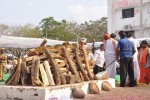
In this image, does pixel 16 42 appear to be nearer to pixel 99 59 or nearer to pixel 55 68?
pixel 99 59

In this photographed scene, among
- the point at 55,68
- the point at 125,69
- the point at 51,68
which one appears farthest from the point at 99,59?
the point at 55,68

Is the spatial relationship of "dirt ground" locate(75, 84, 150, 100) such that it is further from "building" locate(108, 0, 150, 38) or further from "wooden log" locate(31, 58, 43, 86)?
"building" locate(108, 0, 150, 38)

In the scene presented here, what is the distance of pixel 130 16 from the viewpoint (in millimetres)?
41344

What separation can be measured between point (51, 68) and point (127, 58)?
9.48ft

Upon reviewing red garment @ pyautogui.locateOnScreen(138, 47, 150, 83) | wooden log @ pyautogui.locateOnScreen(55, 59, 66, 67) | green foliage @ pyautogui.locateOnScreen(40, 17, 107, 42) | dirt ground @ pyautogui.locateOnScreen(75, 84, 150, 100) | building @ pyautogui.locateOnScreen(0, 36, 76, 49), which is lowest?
dirt ground @ pyautogui.locateOnScreen(75, 84, 150, 100)

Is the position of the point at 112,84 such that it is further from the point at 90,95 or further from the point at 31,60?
the point at 31,60

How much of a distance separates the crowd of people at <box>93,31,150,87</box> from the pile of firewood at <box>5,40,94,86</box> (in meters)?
1.22

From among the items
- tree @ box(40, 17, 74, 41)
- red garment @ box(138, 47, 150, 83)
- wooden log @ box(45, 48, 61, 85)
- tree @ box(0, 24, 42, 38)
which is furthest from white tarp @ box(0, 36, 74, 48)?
tree @ box(0, 24, 42, 38)

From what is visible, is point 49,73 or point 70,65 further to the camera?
point 70,65

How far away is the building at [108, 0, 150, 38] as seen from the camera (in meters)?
39.5

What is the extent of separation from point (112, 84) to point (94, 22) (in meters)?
48.7

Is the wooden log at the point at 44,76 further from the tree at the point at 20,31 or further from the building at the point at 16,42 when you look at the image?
the tree at the point at 20,31

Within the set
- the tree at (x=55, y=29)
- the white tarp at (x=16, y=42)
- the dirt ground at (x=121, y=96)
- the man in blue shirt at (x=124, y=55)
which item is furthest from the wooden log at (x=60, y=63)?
the tree at (x=55, y=29)

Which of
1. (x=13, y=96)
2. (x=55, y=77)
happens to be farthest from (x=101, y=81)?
(x=13, y=96)
